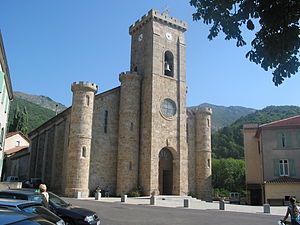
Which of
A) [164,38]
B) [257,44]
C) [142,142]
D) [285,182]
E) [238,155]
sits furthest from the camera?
[238,155]

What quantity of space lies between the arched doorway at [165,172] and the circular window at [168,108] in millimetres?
3758

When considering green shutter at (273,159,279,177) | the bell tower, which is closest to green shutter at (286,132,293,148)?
green shutter at (273,159,279,177)

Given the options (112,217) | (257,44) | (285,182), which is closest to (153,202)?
(112,217)

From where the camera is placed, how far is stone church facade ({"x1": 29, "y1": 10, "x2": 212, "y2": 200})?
2922 cm

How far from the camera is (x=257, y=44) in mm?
6383

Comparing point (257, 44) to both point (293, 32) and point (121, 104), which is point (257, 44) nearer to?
point (293, 32)

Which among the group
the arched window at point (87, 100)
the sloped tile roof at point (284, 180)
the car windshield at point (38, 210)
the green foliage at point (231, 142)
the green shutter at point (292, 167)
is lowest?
the car windshield at point (38, 210)

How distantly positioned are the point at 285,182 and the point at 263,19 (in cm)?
2399

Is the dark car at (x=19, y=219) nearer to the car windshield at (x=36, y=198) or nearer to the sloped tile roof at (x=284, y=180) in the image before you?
the car windshield at (x=36, y=198)

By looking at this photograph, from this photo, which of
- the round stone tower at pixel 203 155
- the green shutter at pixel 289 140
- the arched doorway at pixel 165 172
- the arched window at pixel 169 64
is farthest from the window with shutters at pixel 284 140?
the arched window at pixel 169 64

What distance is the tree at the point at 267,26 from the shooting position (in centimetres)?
571

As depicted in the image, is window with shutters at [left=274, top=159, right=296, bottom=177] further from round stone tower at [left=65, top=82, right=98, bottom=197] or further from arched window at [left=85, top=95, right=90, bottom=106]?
arched window at [left=85, top=95, right=90, bottom=106]

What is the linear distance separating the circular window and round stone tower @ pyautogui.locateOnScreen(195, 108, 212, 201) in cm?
422

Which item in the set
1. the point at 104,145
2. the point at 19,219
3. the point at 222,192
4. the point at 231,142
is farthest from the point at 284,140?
the point at 231,142
